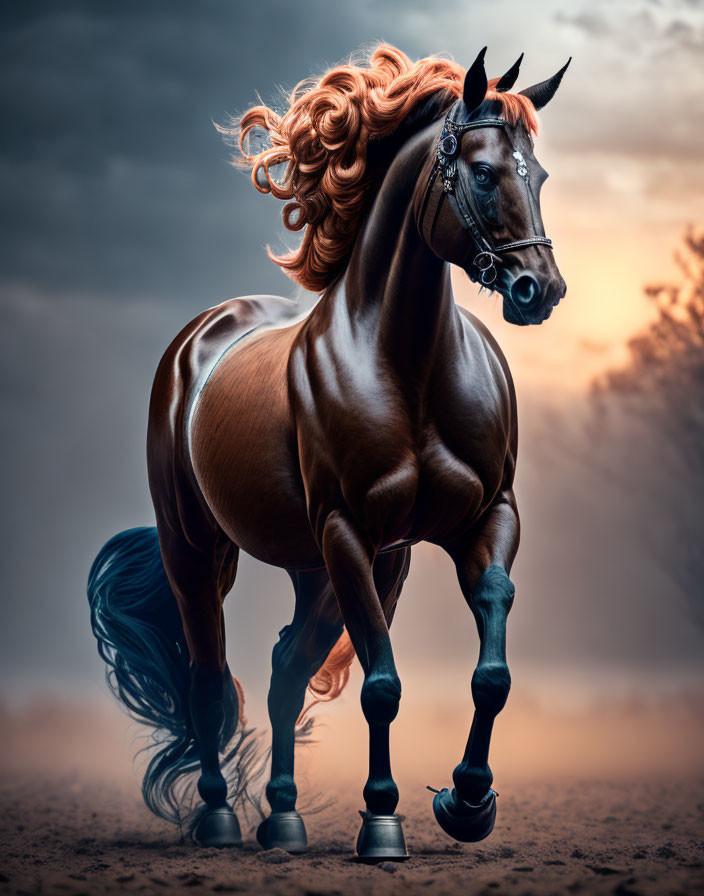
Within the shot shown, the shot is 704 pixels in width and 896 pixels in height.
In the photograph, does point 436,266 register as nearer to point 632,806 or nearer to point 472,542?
point 472,542

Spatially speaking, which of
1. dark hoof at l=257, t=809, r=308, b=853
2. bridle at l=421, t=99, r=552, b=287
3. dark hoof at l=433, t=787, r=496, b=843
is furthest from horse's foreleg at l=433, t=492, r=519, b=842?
dark hoof at l=257, t=809, r=308, b=853

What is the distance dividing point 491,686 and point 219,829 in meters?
1.78

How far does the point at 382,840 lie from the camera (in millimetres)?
3689

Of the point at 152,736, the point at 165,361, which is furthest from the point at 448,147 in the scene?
the point at 152,736

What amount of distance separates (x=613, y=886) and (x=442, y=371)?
1.70 metres

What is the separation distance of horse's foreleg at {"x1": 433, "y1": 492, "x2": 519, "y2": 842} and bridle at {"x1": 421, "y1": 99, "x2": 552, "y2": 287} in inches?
37.0

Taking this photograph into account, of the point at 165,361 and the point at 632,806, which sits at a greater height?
the point at 165,361

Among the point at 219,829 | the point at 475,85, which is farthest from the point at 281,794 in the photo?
the point at 475,85

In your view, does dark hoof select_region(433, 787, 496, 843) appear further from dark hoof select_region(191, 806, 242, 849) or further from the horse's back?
the horse's back

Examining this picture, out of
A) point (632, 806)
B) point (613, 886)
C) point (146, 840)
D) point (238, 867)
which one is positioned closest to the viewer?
point (613, 886)

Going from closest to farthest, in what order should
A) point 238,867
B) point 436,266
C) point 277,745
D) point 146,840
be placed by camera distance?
point 436,266 → point 238,867 → point 277,745 → point 146,840

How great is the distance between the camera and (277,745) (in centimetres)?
480

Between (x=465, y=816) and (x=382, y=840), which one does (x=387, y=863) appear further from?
(x=465, y=816)

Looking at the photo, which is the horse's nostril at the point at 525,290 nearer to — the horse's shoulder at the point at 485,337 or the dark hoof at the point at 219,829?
the horse's shoulder at the point at 485,337
